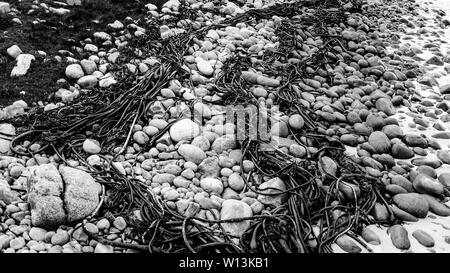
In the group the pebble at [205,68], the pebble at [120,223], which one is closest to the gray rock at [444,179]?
the pebble at [205,68]

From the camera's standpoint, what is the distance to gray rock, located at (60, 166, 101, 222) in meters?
2.64

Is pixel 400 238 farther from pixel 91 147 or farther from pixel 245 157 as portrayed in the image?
→ pixel 91 147

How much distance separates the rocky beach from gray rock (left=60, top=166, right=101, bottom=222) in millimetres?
11

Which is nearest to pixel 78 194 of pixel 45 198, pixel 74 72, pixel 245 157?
pixel 45 198

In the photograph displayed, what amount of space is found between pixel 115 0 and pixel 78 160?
11.5 feet

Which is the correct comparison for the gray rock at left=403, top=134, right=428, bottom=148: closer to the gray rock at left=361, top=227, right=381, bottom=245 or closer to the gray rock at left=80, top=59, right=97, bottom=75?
the gray rock at left=361, top=227, right=381, bottom=245

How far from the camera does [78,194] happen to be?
2703 millimetres

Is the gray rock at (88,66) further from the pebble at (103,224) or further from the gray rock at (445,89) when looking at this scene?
the gray rock at (445,89)

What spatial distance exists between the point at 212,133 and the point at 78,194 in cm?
142

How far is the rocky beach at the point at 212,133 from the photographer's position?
275 cm

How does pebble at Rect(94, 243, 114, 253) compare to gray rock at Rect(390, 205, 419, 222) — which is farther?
gray rock at Rect(390, 205, 419, 222)

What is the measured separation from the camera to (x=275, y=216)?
2908mm

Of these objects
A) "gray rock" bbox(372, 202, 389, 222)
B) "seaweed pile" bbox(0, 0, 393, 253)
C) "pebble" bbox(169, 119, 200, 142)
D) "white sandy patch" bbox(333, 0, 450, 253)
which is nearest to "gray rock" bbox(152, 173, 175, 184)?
"seaweed pile" bbox(0, 0, 393, 253)
